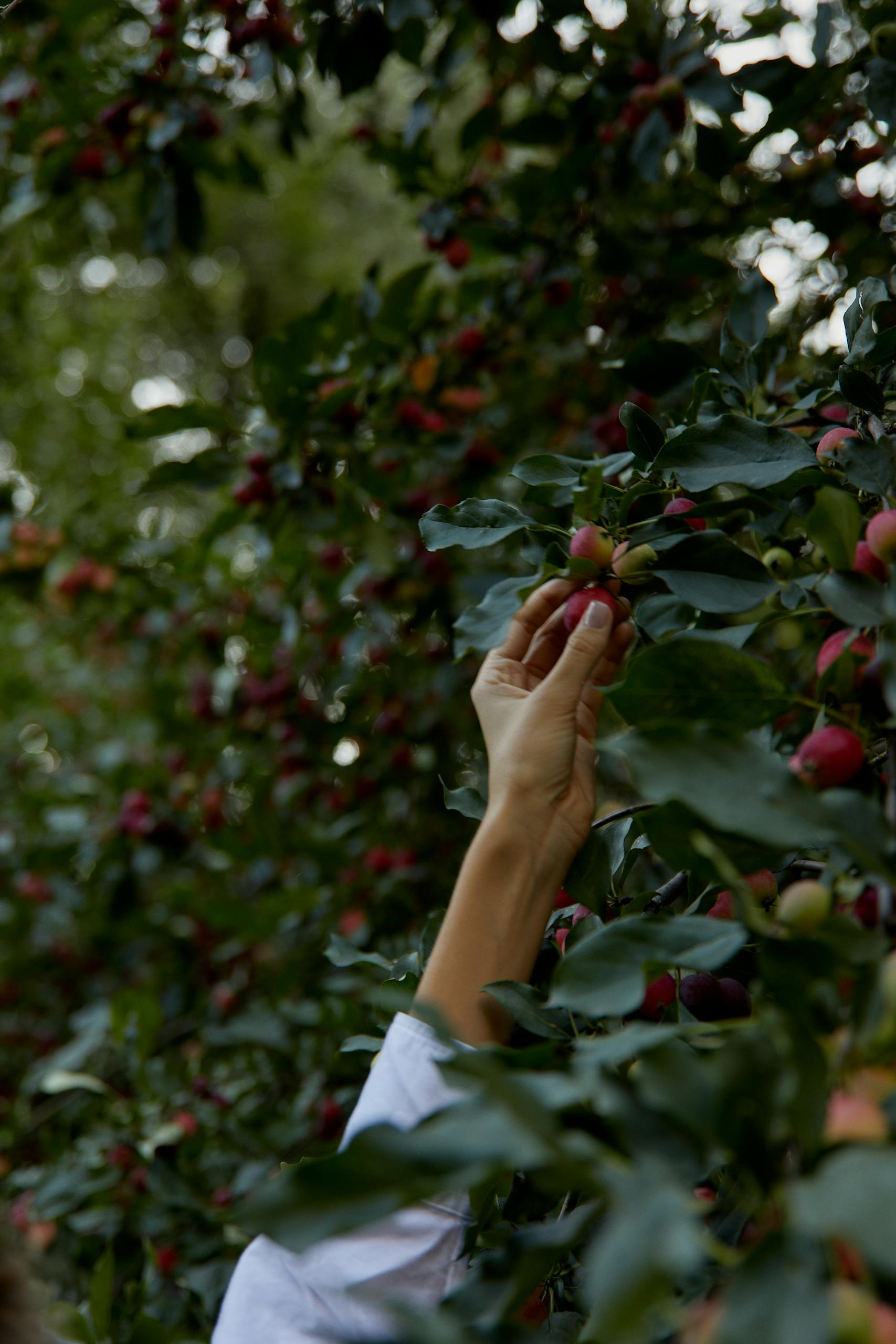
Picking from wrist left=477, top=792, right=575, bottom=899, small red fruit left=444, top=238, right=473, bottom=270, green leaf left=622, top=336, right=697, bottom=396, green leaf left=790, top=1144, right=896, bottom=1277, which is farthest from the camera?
small red fruit left=444, top=238, right=473, bottom=270

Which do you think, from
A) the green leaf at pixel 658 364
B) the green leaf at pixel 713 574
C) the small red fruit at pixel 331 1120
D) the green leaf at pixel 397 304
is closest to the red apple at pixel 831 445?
the green leaf at pixel 713 574

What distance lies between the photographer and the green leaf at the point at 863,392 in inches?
28.0

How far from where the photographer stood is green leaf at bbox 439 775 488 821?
854 mm

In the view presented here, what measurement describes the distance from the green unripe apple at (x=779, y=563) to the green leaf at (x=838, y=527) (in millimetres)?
229

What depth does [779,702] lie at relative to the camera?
0.56 metres

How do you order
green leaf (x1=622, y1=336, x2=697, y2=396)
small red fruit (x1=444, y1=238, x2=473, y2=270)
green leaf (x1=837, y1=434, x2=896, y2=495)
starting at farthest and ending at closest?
small red fruit (x1=444, y1=238, x2=473, y2=270) < green leaf (x1=622, y1=336, x2=697, y2=396) < green leaf (x1=837, y1=434, x2=896, y2=495)

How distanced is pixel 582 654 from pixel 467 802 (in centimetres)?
17

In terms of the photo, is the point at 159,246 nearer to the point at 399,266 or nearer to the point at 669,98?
the point at 669,98

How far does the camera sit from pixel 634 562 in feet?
2.63

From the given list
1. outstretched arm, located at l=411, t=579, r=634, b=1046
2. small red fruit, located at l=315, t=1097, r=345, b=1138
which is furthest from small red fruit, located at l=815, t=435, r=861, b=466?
small red fruit, located at l=315, t=1097, r=345, b=1138

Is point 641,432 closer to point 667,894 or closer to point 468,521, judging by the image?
point 468,521

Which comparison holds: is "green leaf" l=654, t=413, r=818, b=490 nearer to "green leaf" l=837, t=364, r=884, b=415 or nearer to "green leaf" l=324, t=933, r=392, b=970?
"green leaf" l=837, t=364, r=884, b=415

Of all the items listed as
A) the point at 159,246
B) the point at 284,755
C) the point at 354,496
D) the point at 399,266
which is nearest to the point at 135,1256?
the point at 284,755

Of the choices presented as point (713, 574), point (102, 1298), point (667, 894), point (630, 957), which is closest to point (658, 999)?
point (667, 894)
